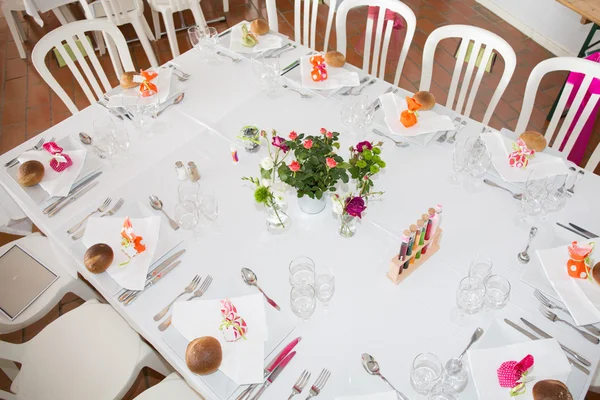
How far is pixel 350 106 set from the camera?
6.88 ft

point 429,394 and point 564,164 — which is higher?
point 564,164

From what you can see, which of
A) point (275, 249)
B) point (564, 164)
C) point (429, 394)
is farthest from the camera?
point (564, 164)

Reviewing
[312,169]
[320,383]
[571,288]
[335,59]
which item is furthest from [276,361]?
[335,59]

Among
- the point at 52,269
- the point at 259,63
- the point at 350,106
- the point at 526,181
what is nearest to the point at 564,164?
the point at 526,181

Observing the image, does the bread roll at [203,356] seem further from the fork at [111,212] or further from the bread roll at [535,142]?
the bread roll at [535,142]

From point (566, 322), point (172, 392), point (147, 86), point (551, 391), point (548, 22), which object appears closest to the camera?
point (551, 391)

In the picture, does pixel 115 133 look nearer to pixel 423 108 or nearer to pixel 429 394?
pixel 423 108

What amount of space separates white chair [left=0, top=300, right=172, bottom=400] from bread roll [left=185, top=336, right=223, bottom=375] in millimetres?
524

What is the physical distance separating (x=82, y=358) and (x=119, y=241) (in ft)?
1.72

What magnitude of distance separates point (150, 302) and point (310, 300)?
0.56 m

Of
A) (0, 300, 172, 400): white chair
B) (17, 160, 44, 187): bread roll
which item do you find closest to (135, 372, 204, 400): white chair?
(0, 300, 172, 400): white chair

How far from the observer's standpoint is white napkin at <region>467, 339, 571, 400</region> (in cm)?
137

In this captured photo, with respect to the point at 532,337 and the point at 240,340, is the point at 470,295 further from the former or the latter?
the point at 240,340

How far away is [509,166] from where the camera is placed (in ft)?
6.27
